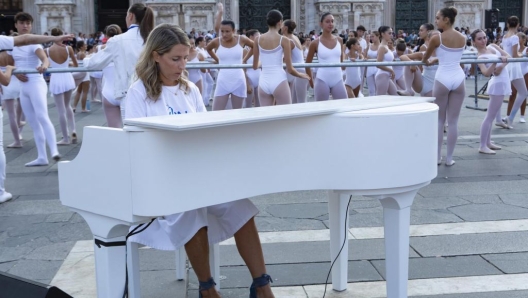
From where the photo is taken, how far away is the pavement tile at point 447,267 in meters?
4.66

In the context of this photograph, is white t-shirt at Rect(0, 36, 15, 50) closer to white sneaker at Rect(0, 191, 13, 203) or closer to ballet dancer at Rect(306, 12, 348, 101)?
white sneaker at Rect(0, 191, 13, 203)

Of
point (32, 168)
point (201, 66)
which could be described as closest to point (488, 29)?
point (201, 66)

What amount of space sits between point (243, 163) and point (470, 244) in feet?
8.70

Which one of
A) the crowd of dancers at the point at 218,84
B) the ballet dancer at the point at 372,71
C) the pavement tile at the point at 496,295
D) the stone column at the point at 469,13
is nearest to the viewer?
the crowd of dancers at the point at 218,84

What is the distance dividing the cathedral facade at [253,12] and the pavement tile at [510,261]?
23120mm

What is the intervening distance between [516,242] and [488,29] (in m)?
21.4

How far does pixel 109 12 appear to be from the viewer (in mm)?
29766

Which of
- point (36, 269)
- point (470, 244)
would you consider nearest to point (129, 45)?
point (36, 269)

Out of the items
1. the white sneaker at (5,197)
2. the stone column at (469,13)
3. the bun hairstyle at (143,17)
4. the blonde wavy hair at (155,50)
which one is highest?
the stone column at (469,13)

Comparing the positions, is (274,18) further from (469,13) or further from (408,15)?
(408,15)

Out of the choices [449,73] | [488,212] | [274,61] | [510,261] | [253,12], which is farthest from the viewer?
[253,12]

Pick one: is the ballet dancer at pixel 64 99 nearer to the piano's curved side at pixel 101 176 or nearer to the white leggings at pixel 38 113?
the white leggings at pixel 38 113

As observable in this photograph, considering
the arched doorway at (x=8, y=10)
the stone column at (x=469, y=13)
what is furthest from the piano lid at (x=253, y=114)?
the arched doorway at (x=8, y=10)

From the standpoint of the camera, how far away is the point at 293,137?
3443 mm
